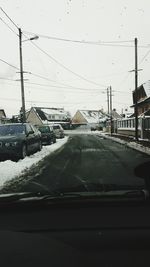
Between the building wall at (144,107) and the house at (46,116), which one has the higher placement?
the building wall at (144,107)

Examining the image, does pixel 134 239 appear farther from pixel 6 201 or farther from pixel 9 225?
pixel 6 201

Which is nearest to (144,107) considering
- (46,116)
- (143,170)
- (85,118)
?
(46,116)

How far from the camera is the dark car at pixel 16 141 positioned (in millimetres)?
18375

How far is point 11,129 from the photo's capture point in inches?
795

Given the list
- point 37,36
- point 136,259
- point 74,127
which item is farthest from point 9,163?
point 74,127

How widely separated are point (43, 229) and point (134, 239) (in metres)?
0.55

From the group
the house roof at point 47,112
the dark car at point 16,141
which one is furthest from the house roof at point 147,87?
the house roof at point 47,112

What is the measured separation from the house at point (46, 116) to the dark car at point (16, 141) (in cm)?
9511

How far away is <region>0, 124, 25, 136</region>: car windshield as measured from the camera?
19812 millimetres

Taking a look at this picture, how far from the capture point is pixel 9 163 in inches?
658

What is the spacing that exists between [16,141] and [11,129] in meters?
1.67

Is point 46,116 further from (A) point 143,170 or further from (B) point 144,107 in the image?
(A) point 143,170

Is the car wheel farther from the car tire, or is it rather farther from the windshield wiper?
the windshield wiper

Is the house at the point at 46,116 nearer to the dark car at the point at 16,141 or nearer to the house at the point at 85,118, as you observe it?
the house at the point at 85,118
